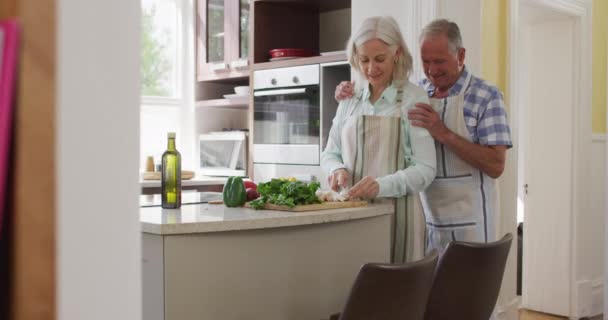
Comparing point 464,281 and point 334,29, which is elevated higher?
point 334,29

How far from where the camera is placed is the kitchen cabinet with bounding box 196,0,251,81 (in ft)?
16.3

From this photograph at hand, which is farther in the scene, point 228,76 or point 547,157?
point 228,76

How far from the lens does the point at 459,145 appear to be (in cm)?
251

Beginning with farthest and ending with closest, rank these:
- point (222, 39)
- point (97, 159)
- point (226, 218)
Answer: point (222, 39)
point (226, 218)
point (97, 159)

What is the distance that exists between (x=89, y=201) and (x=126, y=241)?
7cm

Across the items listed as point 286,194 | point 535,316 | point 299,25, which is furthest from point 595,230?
point 286,194

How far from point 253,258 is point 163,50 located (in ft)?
12.5

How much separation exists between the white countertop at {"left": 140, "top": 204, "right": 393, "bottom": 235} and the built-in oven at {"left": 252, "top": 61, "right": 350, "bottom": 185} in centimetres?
202

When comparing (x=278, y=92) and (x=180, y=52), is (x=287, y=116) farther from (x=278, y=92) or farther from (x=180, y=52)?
(x=180, y=52)

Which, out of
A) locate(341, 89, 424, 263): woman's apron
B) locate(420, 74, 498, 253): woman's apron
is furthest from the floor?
locate(341, 89, 424, 263): woman's apron

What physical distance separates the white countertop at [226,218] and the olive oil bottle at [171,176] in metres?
0.04

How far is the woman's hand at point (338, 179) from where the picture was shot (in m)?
2.37

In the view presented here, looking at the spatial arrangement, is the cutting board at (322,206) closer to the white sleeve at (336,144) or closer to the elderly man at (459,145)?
the white sleeve at (336,144)

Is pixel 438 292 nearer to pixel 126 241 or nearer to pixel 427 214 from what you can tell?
pixel 427 214
